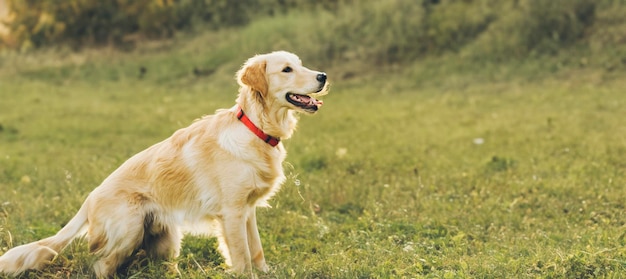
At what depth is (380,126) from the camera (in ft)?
38.7

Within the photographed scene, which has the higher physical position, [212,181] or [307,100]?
[307,100]

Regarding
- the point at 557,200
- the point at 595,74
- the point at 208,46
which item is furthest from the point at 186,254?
the point at 208,46

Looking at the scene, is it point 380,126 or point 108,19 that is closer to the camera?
point 380,126

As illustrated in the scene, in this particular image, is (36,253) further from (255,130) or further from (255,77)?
(255,77)

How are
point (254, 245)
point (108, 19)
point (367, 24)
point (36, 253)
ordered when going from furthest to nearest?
point (108, 19), point (367, 24), point (254, 245), point (36, 253)

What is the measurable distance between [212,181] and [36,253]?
4.11 ft

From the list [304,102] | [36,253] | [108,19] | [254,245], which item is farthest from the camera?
[108,19]

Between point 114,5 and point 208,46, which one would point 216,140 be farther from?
point 114,5

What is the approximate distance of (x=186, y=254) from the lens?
5.54 meters

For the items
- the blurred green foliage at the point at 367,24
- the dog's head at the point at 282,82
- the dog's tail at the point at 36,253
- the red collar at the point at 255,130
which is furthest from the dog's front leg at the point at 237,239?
the blurred green foliage at the point at 367,24

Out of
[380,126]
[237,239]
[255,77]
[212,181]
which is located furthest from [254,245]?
[380,126]

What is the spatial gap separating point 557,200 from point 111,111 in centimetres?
951

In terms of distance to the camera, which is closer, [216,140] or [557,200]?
[216,140]

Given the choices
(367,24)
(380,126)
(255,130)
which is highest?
(255,130)
